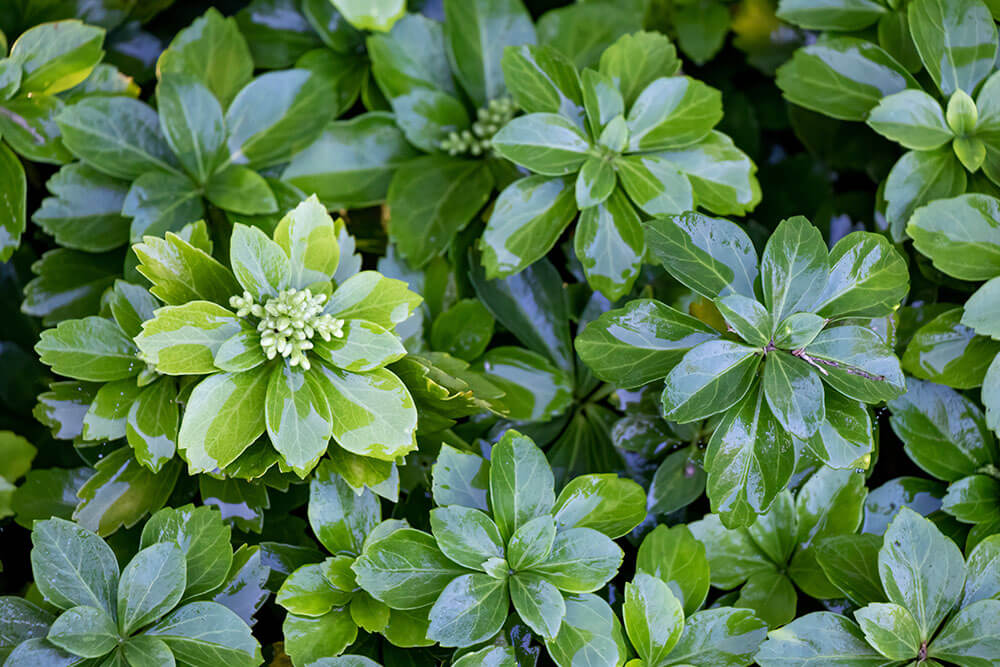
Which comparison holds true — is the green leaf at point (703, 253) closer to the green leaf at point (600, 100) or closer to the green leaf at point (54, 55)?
the green leaf at point (600, 100)

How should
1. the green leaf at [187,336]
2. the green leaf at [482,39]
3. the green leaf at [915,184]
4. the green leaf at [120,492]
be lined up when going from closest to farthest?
the green leaf at [187,336], the green leaf at [120,492], the green leaf at [915,184], the green leaf at [482,39]

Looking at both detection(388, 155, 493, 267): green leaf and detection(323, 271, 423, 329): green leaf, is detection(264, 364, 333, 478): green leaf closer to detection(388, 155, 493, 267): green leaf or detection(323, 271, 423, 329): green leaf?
detection(323, 271, 423, 329): green leaf

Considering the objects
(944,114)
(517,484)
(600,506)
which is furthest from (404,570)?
(944,114)

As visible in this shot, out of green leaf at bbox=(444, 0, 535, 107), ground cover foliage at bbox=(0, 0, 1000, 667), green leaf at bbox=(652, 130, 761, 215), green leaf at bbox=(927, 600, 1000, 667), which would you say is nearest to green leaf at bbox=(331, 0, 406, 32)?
ground cover foliage at bbox=(0, 0, 1000, 667)

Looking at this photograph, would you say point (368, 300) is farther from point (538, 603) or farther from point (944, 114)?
point (944, 114)

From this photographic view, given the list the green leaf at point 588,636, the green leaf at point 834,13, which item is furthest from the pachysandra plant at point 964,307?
the green leaf at point 588,636

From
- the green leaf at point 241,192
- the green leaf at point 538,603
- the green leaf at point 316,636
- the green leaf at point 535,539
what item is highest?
the green leaf at point 241,192

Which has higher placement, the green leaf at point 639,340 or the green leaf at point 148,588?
the green leaf at point 639,340
